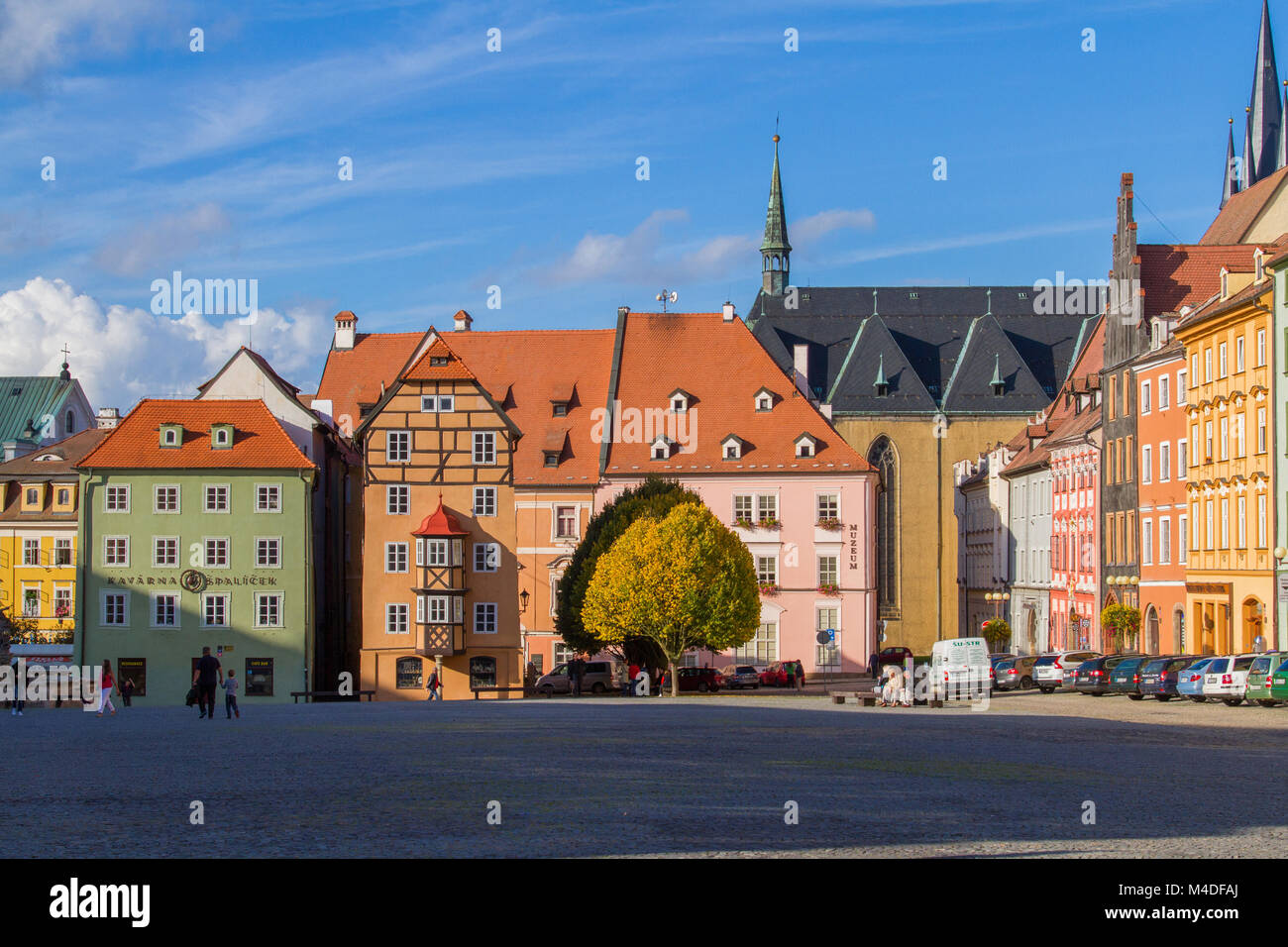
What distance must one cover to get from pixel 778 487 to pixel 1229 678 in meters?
33.8

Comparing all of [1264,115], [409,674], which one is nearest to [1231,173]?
[1264,115]

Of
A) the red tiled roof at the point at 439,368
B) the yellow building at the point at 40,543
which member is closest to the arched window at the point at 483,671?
the red tiled roof at the point at 439,368

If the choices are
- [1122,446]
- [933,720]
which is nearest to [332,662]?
[1122,446]

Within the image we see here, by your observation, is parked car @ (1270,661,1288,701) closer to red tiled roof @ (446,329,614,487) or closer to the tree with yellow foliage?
the tree with yellow foliage

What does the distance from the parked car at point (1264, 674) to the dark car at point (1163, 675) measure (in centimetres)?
430

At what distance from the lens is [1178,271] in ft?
239

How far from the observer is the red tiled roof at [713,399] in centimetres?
7781

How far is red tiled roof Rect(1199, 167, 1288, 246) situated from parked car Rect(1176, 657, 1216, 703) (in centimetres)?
3363

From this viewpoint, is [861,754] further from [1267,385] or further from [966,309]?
[966,309]

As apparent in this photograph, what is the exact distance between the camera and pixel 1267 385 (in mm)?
57625

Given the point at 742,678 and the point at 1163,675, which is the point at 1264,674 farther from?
the point at 742,678
